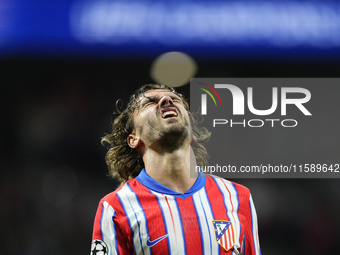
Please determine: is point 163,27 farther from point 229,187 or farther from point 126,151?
point 229,187

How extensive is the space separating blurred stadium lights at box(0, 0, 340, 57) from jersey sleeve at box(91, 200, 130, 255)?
418cm

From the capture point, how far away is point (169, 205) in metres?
2.21

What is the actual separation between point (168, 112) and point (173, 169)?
1.51 feet

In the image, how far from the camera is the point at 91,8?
226 inches

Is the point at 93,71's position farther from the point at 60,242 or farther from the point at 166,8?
the point at 60,242

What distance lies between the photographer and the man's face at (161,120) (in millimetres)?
2424

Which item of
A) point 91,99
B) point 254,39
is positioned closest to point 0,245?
point 91,99

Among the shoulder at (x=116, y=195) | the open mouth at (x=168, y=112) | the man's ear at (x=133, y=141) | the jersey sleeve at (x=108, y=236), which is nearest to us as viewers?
the jersey sleeve at (x=108, y=236)

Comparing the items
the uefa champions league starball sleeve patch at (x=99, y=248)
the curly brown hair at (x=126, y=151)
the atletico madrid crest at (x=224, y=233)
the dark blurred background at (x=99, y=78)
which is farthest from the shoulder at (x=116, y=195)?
the dark blurred background at (x=99, y=78)

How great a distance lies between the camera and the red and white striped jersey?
2045 mm

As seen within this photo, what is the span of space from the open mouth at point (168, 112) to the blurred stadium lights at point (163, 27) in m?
3.42

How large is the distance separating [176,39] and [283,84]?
2239 millimetres

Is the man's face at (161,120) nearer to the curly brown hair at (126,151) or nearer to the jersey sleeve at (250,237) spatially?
the curly brown hair at (126,151)

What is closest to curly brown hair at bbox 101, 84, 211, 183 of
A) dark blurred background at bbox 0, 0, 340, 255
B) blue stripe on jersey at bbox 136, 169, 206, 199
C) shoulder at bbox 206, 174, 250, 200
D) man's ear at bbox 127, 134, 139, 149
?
man's ear at bbox 127, 134, 139, 149
